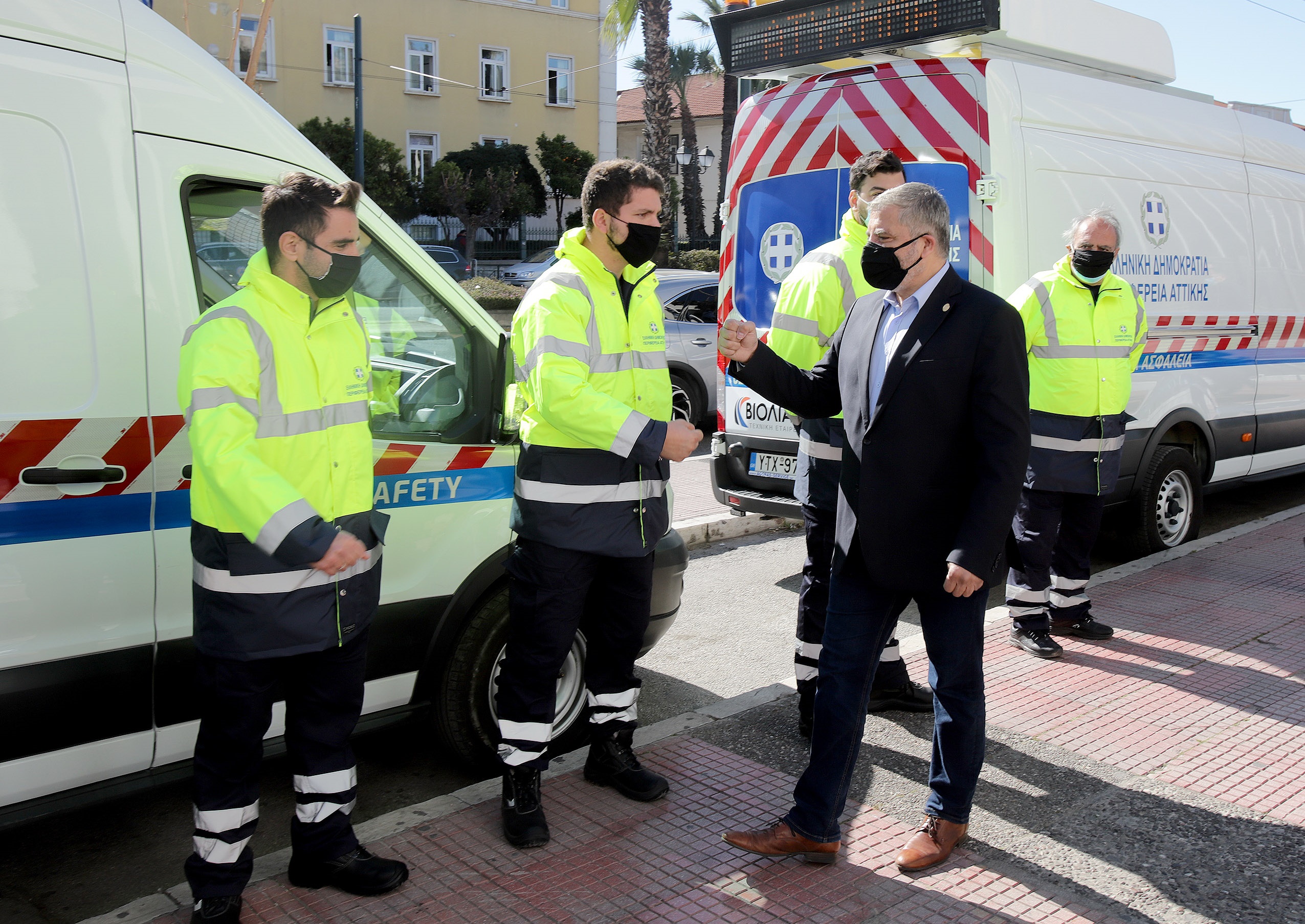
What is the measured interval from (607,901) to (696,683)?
2003mm

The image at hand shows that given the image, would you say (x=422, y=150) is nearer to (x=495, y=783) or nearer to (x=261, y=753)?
(x=495, y=783)

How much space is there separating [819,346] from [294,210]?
1934mm

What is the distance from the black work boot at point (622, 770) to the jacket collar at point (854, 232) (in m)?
1.92

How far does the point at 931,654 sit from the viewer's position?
3232mm

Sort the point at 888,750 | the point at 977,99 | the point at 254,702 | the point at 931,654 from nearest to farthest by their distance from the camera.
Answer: the point at 254,702, the point at 931,654, the point at 888,750, the point at 977,99

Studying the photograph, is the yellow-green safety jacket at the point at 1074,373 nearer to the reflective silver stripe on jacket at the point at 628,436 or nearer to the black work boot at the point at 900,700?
the black work boot at the point at 900,700

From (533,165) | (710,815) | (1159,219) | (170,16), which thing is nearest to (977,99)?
(1159,219)

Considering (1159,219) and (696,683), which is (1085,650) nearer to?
(696,683)

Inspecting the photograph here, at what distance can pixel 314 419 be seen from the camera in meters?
2.81

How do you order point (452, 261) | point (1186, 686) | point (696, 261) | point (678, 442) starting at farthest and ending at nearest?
point (696, 261)
point (452, 261)
point (1186, 686)
point (678, 442)

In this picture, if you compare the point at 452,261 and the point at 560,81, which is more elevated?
the point at 560,81

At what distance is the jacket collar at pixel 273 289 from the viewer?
9.00 feet

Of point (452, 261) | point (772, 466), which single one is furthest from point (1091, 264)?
point (452, 261)

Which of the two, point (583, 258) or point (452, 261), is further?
point (452, 261)
